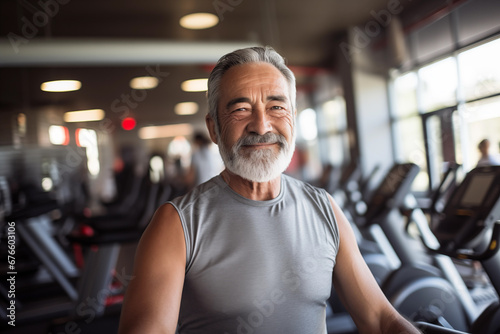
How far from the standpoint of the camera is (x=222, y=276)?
1.11 meters

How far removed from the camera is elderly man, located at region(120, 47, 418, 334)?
1.09 metres

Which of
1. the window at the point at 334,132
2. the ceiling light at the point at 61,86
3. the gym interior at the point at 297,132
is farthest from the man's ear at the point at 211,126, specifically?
the window at the point at 334,132

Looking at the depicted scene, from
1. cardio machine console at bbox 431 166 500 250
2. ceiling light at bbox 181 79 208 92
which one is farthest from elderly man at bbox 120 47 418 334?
ceiling light at bbox 181 79 208 92


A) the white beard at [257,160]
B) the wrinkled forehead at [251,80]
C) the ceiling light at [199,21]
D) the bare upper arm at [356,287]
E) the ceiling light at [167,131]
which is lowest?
the bare upper arm at [356,287]

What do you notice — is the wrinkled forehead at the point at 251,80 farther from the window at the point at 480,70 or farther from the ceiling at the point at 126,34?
the ceiling at the point at 126,34

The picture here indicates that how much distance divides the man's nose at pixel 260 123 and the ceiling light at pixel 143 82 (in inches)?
305

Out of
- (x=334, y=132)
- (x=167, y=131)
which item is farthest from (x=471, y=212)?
(x=167, y=131)

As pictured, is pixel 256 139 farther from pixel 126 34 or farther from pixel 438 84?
pixel 126 34

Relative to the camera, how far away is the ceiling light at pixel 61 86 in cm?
634

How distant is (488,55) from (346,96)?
138 inches

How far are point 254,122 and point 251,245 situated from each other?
33 cm

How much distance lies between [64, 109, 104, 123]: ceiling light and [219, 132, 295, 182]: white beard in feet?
21.9

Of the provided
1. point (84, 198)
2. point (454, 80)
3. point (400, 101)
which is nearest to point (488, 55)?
point (454, 80)

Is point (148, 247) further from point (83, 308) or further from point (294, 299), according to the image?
point (83, 308)
